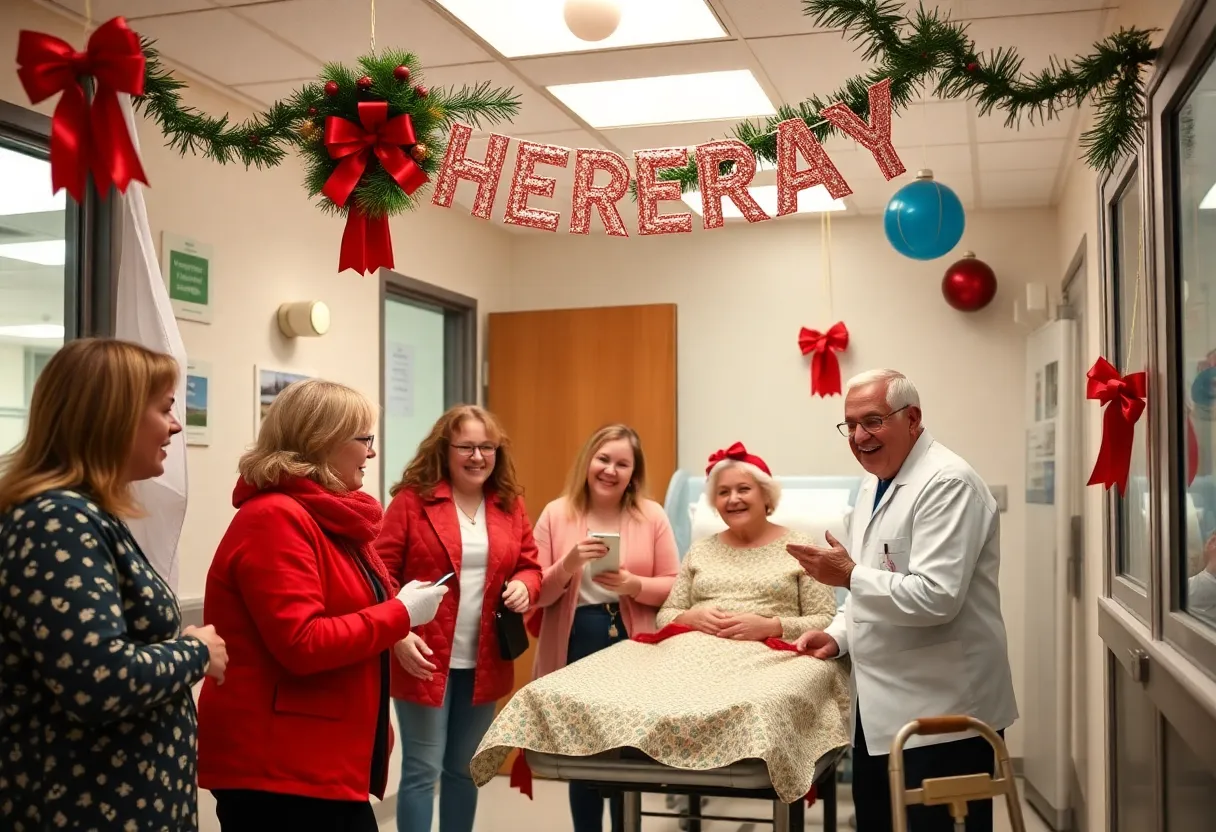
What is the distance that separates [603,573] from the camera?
341 cm

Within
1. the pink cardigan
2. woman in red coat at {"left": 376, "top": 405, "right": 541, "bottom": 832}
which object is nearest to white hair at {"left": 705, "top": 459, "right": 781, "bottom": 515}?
the pink cardigan

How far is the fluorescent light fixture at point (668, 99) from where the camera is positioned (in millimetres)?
3586

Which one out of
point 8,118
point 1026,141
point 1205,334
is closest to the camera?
point 1205,334

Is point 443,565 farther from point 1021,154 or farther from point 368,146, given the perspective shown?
point 1021,154

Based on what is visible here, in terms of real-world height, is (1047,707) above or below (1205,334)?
below

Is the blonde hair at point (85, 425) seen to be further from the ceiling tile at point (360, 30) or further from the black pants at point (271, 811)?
the ceiling tile at point (360, 30)

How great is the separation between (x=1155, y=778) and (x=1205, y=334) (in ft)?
3.11

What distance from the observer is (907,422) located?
2.61 meters

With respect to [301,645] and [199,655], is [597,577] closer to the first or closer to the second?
[301,645]

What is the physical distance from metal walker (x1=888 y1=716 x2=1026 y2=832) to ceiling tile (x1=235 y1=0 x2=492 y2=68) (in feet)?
6.80

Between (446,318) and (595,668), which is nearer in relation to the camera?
(595,668)

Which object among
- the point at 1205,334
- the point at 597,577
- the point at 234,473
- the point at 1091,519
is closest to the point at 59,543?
the point at 1205,334

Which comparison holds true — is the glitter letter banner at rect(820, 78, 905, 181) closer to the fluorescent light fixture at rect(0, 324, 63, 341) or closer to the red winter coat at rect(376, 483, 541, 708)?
the red winter coat at rect(376, 483, 541, 708)

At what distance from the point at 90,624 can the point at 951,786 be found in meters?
1.29
